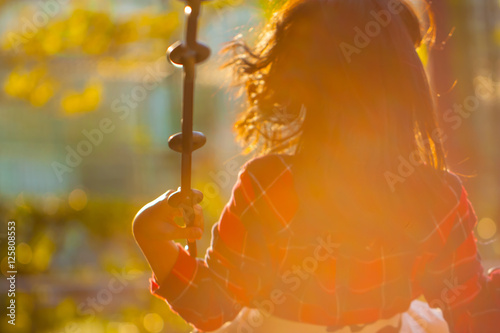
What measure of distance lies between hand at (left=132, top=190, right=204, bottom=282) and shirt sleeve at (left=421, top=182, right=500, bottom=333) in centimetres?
59

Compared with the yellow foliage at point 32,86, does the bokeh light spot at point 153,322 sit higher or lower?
lower

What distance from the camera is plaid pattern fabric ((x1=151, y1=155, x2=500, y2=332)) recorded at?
1.23 m

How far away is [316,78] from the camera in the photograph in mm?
1254

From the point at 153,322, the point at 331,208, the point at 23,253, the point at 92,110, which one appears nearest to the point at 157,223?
the point at 331,208

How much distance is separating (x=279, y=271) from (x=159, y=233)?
0.28 meters

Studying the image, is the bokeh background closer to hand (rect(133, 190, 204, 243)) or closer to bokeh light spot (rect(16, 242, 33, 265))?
bokeh light spot (rect(16, 242, 33, 265))

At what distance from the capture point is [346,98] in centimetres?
125

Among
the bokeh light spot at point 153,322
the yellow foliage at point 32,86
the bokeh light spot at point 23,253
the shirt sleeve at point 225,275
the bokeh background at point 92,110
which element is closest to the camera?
the shirt sleeve at point 225,275

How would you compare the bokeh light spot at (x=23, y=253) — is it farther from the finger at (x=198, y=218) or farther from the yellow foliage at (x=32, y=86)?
the finger at (x=198, y=218)

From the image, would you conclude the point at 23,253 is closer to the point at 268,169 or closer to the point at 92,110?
the point at 92,110

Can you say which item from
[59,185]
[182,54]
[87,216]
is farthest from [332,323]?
[59,185]

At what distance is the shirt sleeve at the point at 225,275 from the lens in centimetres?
122

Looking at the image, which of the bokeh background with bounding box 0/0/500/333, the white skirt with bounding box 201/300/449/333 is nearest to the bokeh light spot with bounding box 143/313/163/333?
the bokeh background with bounding box 0/0/500/333

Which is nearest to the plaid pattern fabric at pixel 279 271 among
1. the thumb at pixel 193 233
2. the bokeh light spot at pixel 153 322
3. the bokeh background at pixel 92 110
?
the thumb at pixel 193 233
